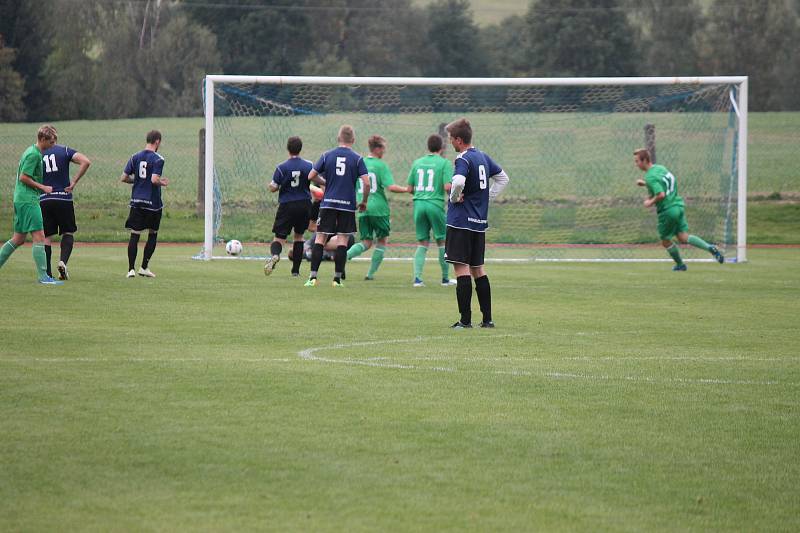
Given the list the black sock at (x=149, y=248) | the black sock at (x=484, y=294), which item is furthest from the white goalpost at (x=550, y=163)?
the black sock at (x=484, y=294)

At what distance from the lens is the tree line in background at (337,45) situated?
2151 inches

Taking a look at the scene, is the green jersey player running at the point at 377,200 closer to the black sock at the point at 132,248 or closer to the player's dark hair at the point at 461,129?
the black sock at the point at 132,248

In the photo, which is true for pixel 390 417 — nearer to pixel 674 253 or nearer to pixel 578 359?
pixel 578 359

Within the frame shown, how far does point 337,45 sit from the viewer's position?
66.2m

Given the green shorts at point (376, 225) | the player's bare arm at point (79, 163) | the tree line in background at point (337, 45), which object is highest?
the tree line in background at point (337, 45)

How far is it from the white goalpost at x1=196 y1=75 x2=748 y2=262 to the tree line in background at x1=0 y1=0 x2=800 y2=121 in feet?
72.8

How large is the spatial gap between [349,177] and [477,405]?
8.44m

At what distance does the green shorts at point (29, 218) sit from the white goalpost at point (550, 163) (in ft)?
18.8

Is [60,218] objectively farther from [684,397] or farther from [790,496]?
[790,496]

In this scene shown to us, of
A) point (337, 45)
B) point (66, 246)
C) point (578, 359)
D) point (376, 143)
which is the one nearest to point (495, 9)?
point (337, 45)

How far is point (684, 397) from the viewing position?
789 cm

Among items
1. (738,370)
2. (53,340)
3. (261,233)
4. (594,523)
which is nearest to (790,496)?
(594,523)

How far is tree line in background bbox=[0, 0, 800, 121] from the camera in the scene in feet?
179

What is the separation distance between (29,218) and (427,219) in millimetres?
5121
